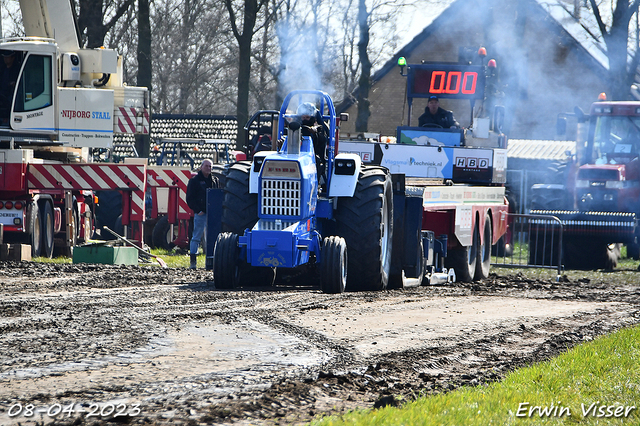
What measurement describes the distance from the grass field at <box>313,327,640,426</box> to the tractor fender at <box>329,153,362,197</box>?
14.1 feet

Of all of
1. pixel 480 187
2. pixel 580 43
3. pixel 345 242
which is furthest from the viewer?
pixel 580 43

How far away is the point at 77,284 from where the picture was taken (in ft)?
34.3

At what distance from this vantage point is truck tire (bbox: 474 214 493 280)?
14.5 metres

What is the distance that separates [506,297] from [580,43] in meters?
32.0

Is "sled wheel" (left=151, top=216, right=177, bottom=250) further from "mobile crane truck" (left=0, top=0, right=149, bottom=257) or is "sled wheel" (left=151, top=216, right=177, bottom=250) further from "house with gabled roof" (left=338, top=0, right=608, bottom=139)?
"house with gabled roof" (left=338, top=0, right=608, bottom=139)

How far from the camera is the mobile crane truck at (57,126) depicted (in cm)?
1476

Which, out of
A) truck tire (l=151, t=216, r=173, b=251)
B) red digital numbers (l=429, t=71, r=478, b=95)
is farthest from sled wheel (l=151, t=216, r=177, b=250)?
red digital numbers (l=429, t=71, r=478, b=95)

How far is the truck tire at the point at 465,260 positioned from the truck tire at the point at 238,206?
448 centimetres

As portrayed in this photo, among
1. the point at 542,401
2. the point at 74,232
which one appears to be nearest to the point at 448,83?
the point at 74,232

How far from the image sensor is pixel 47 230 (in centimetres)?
1541

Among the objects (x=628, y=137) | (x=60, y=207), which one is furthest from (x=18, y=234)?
(x=628, y=137)

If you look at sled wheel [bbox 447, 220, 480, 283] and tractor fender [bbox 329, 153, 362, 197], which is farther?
sled wheel [bbox 447, 220, 480, 283]

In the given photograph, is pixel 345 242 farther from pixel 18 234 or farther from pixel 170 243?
pixel 170 243

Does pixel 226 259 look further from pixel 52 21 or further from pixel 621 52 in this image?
pixel 621 52
